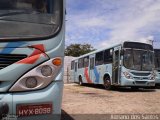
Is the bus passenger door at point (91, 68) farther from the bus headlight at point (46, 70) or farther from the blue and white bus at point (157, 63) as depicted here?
the bus headlight at point (46, 70)

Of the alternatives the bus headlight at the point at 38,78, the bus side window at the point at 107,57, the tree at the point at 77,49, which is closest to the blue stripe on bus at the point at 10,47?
the bus headlight at the point at 38,78

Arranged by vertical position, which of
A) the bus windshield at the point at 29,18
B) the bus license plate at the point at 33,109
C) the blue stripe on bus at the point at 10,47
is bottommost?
the bus license plate at the point at 33,109

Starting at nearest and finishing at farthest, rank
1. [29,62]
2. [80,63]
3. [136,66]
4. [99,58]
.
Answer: [29,62] → [136,66] → [99,58] → [80,63]

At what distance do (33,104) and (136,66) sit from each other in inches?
538

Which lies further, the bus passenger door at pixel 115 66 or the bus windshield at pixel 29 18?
the bus passenger door at pixel 115 66

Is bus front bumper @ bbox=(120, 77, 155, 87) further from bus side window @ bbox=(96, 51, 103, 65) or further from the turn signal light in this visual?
the turn signal light

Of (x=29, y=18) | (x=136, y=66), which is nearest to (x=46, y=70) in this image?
(x=29, y=18)

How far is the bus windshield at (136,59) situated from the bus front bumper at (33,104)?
1315 centimetres

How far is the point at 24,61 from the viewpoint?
15.3ft

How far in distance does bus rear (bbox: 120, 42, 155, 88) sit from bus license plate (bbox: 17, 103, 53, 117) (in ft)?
43.5

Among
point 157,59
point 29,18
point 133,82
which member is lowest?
point 133,82

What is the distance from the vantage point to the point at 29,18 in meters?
5.01

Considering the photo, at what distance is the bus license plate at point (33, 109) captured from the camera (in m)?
4.50

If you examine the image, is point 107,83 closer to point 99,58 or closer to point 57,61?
point 99,58
